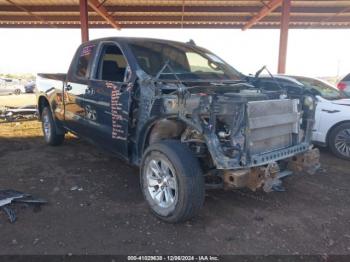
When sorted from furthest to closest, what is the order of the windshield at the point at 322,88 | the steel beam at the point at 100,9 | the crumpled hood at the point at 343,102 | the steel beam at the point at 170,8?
1. the steel beam at the point at 170,8
2. the steel beam at the point at 100,9
3. the windshield at the point at 322,88
4. the crumpled hood at the point at 343,102

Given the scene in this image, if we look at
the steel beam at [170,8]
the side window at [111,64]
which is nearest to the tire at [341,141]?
the side window at [111,64]

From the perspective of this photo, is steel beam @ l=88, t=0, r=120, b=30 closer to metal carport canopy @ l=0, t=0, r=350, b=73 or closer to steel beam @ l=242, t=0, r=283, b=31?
metal carport canopy @ l=0, t=0, r=350, b=73

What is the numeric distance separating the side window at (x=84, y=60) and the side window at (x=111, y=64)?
36 cm

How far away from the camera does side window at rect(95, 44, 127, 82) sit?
4.60m

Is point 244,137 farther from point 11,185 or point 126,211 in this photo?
point 11,185

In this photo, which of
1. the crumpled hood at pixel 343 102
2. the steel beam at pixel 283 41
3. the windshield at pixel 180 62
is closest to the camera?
the windshield at pixel 180 62

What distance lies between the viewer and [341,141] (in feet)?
21.0

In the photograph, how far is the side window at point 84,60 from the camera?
528cm

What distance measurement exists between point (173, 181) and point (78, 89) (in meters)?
2.57

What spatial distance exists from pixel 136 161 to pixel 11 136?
16.4 feet

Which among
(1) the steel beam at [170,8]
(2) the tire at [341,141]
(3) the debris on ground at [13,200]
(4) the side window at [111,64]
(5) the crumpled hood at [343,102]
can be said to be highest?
(1) the steel beam at [170,8]

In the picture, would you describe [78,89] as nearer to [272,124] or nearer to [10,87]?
[272,124]

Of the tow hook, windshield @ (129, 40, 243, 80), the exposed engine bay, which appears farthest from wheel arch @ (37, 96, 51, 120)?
the tow hook

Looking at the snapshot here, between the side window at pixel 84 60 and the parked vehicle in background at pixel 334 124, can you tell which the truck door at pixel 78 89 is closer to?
the side window at pixel 84 60
